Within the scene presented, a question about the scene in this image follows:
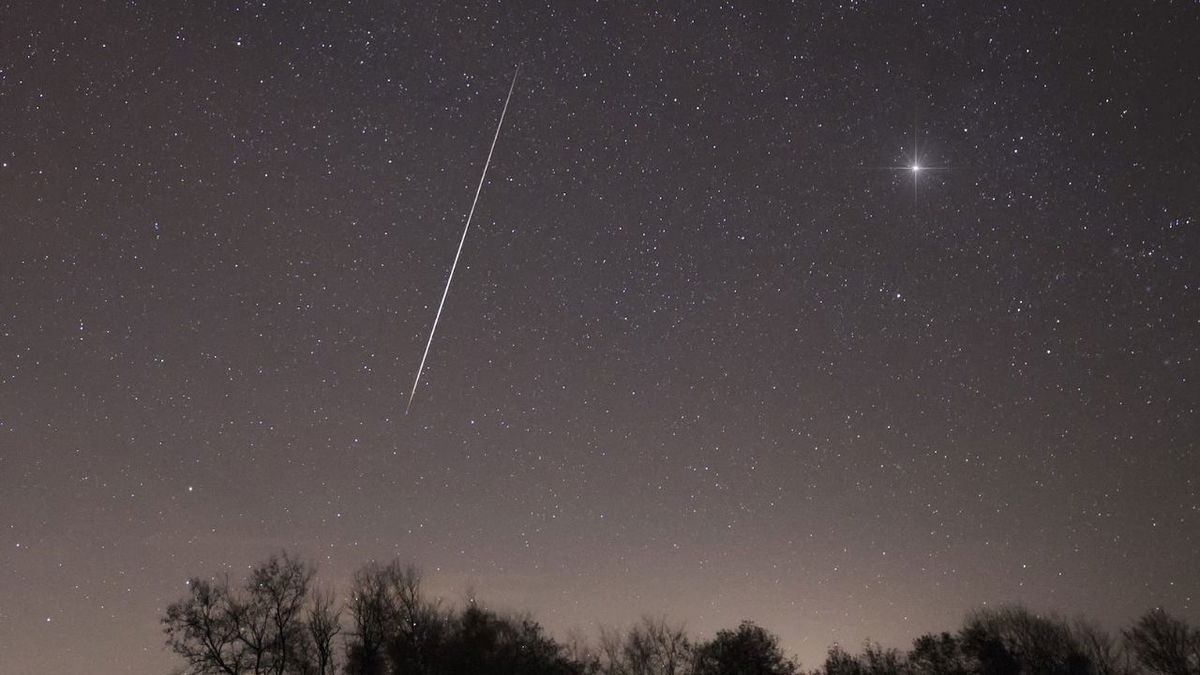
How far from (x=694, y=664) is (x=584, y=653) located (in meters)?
7.84

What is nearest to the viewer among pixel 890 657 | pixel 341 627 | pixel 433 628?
pixel 341 627

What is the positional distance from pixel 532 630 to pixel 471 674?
431 inches

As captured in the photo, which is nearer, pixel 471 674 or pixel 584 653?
pixel 471 674

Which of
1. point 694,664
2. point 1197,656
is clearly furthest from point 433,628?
point 1197,656

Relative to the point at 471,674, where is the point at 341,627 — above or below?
above

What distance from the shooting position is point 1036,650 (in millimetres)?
59188

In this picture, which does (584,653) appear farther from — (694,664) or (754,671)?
Answer: (754,671)

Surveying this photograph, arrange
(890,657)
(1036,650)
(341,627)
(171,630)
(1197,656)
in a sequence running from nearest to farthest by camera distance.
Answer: (171,630) < (341,627) < (1197,656) < (1036,650) < (890,657)

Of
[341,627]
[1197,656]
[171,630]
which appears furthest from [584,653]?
[1197,656]

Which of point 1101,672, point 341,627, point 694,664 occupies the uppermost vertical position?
point 341,627

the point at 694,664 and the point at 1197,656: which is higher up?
the point at 694,664

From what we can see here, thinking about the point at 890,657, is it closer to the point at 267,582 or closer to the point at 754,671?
the point at 754,671

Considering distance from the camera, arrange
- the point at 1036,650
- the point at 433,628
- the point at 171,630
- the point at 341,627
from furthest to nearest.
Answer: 1. the point at 1036,650
2. the point at 433,628
3. the point at 341,627
4. the point at 171,630

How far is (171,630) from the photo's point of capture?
39875 millimetres
